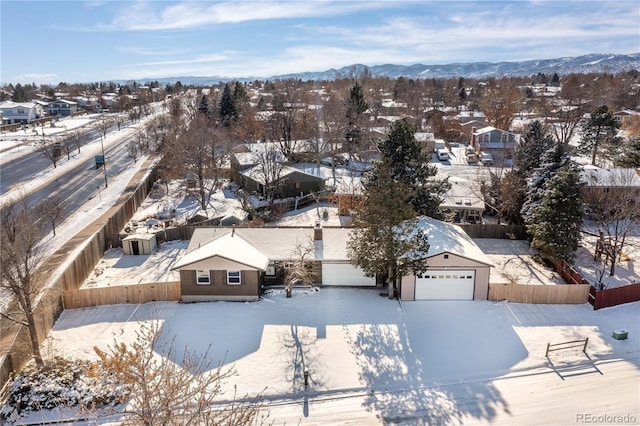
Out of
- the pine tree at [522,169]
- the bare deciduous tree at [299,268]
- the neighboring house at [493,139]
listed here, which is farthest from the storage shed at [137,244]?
the neighboring house at [493,139]

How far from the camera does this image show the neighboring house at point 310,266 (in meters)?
24.4

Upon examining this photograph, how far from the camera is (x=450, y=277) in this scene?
24.8 m

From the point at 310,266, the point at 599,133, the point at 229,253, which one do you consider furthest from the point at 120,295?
the point at 599,133

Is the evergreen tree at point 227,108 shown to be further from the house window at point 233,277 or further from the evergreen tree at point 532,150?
the house window at point 233,277

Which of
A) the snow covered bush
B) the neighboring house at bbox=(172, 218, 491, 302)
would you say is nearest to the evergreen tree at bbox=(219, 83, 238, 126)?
the neighboring house at bbox=(172, 218, 491, 302)

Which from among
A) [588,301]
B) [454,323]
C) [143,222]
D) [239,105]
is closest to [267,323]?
[454,323]

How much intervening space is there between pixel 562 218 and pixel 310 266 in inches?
613

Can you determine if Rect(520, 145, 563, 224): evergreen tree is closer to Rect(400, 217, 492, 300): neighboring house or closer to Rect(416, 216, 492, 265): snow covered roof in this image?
Rect(416, 216, 492, 265): snow covered roof

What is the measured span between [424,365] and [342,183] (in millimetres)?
24455

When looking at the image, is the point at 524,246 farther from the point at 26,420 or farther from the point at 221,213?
the point at 26,420

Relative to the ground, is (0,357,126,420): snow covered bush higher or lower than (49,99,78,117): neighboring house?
lower

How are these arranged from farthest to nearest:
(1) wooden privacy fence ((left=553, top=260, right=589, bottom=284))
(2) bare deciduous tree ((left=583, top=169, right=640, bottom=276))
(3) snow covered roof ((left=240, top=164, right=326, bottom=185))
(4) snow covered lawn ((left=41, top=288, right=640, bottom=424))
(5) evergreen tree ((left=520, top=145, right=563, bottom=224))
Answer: (3) snow covered roof ((left=240, top=164, right=326, bottom=185)) < (5) evergreen tree ((left=520, top=145, right=563, bottom=224)) < (2) bare deciduous tree ((left=583, top=169, right=640, bottom=276)) < (1) wooden privacy fence ((left=553, top=260, right=589, bottom=284)) < (4) snow covered lawn ((left=41, top=288, right=640, bottom=424))

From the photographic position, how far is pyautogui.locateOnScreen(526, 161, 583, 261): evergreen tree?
27.5 metres

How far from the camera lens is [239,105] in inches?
3017
